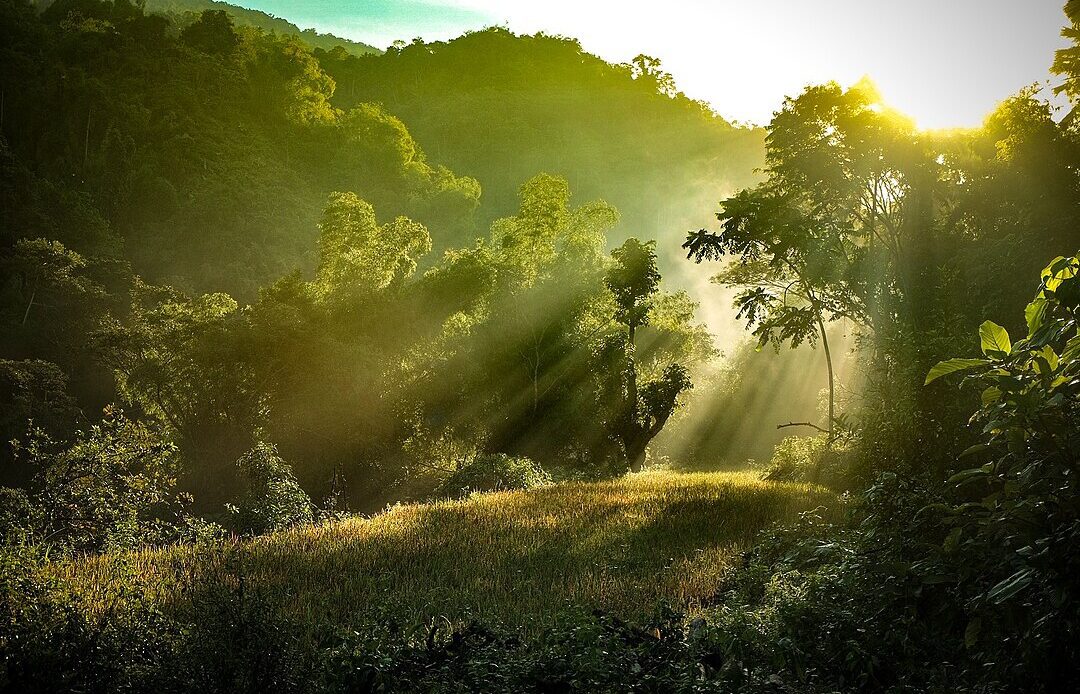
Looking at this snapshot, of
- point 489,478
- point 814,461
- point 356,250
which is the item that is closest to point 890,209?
point 814,461

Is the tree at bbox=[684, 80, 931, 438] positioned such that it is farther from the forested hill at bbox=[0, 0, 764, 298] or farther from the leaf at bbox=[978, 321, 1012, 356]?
the forested hill at bbox=[0, 0, 764, 298]

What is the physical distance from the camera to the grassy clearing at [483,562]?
6590mm

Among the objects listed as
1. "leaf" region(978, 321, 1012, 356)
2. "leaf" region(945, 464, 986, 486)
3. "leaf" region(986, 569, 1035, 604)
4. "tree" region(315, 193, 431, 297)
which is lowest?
"leaf" region(986, 569, 1035, 604)

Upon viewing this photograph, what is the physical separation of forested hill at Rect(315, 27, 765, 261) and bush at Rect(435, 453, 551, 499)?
4940 cm

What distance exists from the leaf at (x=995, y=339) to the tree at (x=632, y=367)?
22562mm

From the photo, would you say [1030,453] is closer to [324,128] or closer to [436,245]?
[436,245]

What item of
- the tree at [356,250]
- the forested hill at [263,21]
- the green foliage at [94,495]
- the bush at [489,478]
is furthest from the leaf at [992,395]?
the forested hill at [263,21]

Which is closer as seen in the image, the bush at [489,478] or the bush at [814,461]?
the bush at [814,461]

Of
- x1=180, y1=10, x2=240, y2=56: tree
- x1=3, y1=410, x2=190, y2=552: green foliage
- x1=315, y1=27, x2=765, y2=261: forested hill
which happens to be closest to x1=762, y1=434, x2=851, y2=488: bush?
x1=3, y1=410, x2=190, y2=552: green foliage

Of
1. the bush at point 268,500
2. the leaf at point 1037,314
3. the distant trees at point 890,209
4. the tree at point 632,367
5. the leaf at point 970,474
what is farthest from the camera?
the tree at point 632,367

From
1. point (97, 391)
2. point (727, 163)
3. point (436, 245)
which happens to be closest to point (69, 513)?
point (97, 391)

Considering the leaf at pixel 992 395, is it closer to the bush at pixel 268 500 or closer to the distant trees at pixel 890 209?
the bush at pixel 268 500

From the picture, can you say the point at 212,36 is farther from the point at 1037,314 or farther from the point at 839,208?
the point at 1037,314

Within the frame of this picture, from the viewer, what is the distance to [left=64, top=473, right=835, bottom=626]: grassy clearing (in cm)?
659
